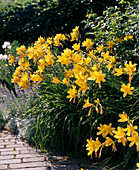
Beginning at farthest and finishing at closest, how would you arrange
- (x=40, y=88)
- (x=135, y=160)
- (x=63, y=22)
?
(x=63, y=22) < (x=40, y=88) < (x=135, y=160)

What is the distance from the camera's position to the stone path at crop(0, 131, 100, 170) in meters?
2.84

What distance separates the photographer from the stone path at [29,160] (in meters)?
2.84

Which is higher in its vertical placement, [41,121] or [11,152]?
[41,121]

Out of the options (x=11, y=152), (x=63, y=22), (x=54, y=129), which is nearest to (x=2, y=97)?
(x=11, y=152)

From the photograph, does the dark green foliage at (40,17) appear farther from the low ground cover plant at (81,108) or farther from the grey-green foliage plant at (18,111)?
the low ground cover plant at (81,108)

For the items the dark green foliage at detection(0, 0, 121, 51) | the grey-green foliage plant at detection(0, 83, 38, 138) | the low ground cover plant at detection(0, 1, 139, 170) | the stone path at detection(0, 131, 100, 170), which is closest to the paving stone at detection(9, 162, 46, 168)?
the stone path at detection(0, 131, 100, 170)

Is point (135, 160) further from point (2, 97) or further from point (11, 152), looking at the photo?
point (2, 97)

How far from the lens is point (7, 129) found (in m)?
4.25

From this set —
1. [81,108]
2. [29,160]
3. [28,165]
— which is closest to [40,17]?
[81,108]

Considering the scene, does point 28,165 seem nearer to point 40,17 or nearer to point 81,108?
point 81,108

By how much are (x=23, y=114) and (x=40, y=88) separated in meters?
0.46

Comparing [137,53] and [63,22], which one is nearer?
[137,53]

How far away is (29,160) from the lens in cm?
300

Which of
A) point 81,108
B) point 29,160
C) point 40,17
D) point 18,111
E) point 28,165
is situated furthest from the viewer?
point 40,17
